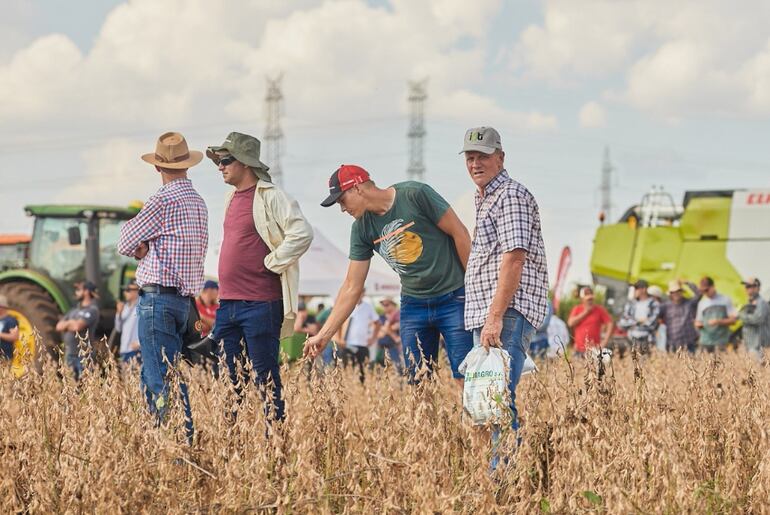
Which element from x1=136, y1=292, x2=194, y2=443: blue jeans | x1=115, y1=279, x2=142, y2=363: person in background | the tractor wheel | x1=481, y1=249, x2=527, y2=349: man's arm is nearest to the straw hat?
x1=136, y1=292, x2=194, y2=443: blue jeans

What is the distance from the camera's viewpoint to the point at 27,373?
183 inches

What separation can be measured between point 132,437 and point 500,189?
6.47 ft

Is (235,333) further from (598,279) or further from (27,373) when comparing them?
(598,279)

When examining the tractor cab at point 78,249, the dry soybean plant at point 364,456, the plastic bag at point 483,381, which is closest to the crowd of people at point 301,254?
the plastic bag at point 483,381

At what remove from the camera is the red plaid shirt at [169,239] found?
5.57 m

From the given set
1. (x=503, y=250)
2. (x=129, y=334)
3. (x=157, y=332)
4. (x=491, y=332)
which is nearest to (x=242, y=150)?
(x=157, y=332)

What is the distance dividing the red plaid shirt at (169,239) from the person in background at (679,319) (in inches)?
390

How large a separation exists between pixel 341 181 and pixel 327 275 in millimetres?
15657

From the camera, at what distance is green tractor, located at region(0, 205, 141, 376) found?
14.3 meters

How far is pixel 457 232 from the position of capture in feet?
17.5

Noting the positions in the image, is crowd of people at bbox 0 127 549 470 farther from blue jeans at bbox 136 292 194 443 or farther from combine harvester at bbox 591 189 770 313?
combine harvester at bbox 591 189 770 313

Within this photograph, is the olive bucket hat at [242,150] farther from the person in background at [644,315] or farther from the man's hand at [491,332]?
the person in background at [644,315]

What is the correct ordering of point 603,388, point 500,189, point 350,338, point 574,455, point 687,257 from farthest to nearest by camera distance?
point 687,257
point 350,338
point 500,189
point 603,388
point 574,455

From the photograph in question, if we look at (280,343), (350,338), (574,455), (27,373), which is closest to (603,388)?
(574,455)
